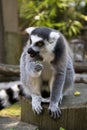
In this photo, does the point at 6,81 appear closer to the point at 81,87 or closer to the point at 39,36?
the point at 81,87

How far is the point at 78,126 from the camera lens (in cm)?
403

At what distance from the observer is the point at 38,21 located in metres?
9.10

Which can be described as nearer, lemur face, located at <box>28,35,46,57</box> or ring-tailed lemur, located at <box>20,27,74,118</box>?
lemur face, located at <box>28,35,46,57</box>

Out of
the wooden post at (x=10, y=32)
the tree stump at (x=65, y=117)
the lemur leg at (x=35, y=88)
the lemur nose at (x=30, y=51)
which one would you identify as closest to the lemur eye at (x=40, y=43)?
the lemur nose at (x=30, y=51)

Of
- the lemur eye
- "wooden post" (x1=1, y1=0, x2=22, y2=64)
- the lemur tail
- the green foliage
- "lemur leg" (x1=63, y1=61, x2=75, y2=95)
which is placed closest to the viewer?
the lemur eye

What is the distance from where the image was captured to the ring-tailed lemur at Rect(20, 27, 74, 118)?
3672 millimetres

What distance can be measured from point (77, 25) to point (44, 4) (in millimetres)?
1453

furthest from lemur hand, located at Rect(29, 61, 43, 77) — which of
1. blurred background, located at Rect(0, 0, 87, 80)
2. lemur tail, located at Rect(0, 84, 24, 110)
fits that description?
blurred background, located at Rect(0, 0, 87, 80)

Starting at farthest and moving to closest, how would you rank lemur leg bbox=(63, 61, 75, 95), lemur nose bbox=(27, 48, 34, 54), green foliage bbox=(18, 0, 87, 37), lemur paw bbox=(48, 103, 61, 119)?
green foliage bbox=(18, 0, 87, 37), lemur leg bbox=(63, 61, 75, 95), lemur paw bbox=(48, 103, 61, 119), lemur nose bbox=(27, 48, 34, 54)

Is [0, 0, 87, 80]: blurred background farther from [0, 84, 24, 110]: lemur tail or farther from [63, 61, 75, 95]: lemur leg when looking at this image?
[63, 61, 75, 95]: lemur leg

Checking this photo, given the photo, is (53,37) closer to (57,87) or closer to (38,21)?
(57,87)

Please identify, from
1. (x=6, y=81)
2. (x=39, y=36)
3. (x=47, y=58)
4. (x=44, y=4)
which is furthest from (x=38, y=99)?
(x=44, y=4)

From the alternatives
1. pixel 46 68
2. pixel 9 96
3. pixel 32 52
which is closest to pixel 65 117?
pixel 46 68

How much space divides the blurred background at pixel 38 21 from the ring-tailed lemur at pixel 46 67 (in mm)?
3209
